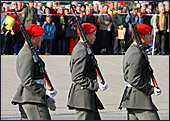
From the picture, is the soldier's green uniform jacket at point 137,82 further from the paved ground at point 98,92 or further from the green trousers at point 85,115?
the paved ground at point 98,92

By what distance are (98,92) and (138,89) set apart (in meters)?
4.75

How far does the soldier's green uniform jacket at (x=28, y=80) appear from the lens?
604 centimetres

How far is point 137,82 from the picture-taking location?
6344 millimetres

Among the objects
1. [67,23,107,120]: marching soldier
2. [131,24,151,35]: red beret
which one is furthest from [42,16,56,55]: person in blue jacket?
[67,23,107,120]: marching soldier

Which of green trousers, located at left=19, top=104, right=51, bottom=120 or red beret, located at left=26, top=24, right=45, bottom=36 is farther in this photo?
red beret, located at left=26, top=24, right=45, bottom=36

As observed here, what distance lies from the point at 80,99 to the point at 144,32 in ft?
4.13

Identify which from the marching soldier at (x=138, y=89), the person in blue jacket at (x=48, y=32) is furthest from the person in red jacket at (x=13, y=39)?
the marching soldier at (x=138, y=89)

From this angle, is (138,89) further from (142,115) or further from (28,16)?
(28,16)

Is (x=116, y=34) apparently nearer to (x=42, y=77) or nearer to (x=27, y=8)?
(x=27, y=8)

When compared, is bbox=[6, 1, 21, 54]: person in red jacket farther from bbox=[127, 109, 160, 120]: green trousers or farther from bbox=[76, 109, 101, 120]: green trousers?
bbox=[127, 109, 160, 120]: green trousers

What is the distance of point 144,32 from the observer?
678cm

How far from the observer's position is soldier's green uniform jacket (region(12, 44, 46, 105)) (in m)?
6.04

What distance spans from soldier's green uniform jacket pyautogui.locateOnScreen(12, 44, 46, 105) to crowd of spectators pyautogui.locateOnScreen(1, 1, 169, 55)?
10785mm

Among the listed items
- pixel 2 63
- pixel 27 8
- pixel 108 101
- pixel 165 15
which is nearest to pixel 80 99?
pixel 108 101
